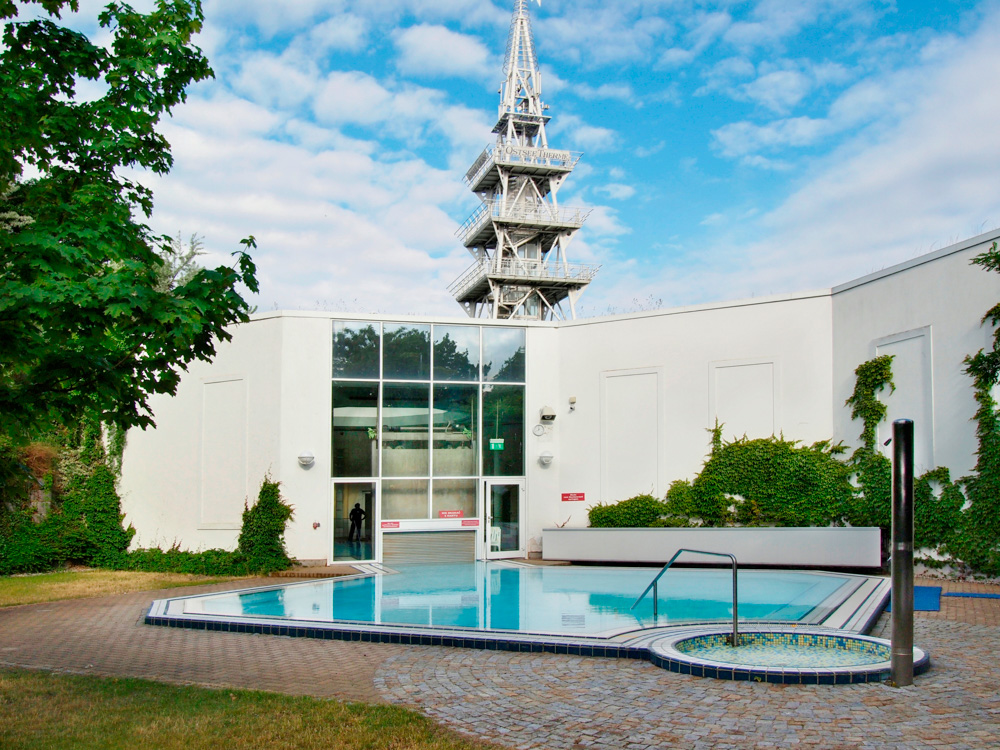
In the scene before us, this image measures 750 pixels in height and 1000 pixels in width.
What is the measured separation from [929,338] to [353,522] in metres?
11.2

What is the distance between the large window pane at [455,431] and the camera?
56.6 feet

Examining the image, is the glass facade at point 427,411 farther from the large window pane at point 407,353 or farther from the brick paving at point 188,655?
the brick paving at point 188,655

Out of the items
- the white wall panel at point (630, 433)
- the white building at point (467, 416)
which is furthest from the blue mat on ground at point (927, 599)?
the white wall panel at point (630, 433)

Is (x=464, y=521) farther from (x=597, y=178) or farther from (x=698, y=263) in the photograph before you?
(x=597, y=178)

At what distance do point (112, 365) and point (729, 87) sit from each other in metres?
13.1

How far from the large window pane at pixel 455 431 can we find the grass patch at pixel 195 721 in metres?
10.7

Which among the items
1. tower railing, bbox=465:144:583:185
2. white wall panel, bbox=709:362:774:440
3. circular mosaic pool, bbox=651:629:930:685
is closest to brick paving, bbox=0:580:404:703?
circular mosaic pool, bbox=651:629:930:685

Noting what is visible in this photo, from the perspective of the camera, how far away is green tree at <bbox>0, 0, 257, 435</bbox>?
4.73 metres

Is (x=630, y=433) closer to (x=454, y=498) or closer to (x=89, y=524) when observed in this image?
(x=454, y=498)

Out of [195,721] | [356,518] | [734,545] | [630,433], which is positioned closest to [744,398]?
[630,433]

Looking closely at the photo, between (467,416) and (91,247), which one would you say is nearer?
(91,247)

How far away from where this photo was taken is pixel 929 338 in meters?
13.1

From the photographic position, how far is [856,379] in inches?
576

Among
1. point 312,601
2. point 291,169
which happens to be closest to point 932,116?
point 291,169
